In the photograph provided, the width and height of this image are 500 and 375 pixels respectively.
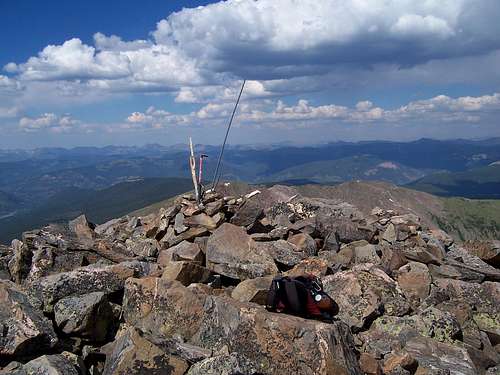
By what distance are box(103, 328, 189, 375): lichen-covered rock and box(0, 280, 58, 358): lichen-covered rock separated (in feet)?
6.73

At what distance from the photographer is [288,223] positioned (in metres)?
24.3

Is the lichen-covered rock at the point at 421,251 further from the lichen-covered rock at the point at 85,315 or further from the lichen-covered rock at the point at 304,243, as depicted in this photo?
the lichen-covered rock at the point at 85,315

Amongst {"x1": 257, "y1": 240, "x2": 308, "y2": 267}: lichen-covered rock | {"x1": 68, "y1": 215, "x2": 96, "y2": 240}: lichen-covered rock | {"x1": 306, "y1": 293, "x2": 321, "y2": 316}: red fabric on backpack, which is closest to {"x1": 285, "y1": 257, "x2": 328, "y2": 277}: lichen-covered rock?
{"x1": 257, "y1": 240, "x2": 308, "y2": 267}: lichen-covered rock

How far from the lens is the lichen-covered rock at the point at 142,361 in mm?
10438

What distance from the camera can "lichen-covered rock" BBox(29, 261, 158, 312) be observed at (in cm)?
1357

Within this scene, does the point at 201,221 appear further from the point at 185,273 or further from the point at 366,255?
the point at 366,255

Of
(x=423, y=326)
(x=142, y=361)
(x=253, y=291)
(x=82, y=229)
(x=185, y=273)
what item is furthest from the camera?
(x=82, y=229)

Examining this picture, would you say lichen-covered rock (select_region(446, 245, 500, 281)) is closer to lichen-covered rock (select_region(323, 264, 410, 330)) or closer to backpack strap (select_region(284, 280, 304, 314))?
lichen-covered rock (select_region(323, 264, 410, 330))

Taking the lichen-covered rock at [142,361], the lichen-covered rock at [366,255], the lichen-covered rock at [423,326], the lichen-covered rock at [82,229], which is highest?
the lichen-covered rock at [82,229]

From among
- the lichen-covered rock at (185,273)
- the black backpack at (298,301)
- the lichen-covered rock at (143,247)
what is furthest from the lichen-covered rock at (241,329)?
the lichen-covered rock at (143,247)

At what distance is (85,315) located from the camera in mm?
12680

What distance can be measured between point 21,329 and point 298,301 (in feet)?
24.4

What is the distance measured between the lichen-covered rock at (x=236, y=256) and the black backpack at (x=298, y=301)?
4388 millimetres

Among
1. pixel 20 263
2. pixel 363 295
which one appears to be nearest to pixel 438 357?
pixel 363 295
